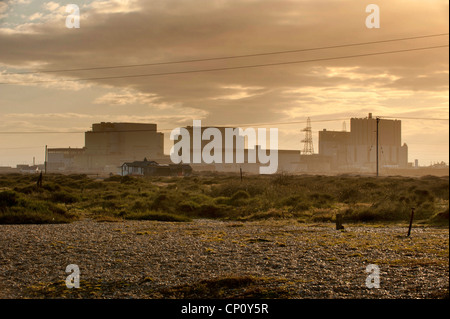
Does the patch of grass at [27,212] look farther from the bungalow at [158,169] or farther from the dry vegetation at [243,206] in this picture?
the bungalow at [158,169]

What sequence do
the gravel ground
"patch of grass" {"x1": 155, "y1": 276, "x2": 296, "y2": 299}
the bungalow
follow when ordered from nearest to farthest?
"patch of grass" {"x1": 155, "y1": 276, "x2": 296, "y2": 299}
the gravel ground
the bungalow

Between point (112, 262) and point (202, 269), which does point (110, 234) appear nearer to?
point (112, 262)

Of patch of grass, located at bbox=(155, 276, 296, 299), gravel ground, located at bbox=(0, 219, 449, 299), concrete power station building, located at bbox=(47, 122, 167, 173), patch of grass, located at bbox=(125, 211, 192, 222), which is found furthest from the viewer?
concrete power station building, located at bbox=(47, 122, 167, 173)

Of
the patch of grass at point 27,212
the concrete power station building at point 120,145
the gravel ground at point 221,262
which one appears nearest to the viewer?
the gravel ground at point 221,262

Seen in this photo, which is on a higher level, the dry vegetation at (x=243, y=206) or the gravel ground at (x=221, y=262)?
the dry vegetation at (x=243, y=206)

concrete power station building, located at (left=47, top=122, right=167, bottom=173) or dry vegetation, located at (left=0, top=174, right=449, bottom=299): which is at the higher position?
concrete power station building, located at (left=47, top=122, right=167, bottom=173)

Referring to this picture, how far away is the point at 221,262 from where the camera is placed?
35.6ft

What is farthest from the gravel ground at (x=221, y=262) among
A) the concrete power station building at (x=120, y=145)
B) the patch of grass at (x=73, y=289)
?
the concrete power station building at (x=120, y=145)

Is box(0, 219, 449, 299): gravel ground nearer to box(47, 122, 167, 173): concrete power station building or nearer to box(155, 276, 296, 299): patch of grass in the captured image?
box(155, 276, 296, 299): patch of grass

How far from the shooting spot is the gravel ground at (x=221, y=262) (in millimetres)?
8508

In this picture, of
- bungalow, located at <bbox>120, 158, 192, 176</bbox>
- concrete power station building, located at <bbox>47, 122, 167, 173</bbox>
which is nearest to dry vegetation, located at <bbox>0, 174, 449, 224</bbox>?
bungalow, located at <bbox>120, 158, 192, 176</bbox>

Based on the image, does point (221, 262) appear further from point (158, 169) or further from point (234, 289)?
point (158, 169)

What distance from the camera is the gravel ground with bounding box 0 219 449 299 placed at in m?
8.51

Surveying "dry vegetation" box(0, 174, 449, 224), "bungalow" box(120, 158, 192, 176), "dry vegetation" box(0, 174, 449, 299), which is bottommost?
"dry vegetation" box(0, 174, 449, 299)
